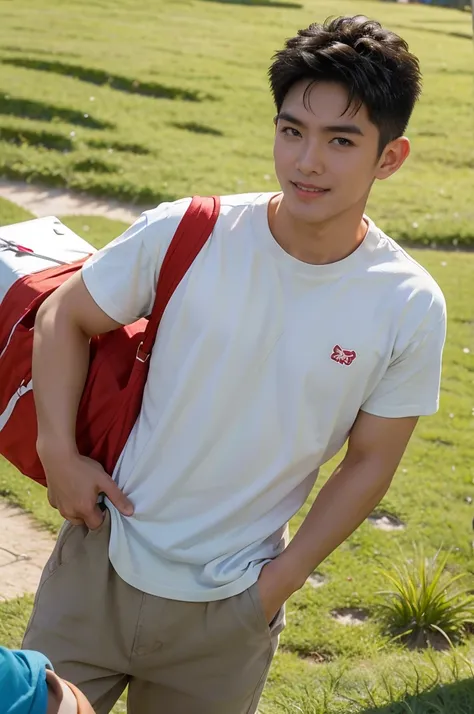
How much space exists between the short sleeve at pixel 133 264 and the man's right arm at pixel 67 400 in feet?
0.17

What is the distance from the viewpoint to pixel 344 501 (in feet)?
8.16

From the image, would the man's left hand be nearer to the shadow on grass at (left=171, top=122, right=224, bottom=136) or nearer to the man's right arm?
the man's right arm

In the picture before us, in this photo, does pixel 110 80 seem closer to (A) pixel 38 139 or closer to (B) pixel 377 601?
(A) pixel 38 139

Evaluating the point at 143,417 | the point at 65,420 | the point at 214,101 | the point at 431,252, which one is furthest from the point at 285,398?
the point at 214,101

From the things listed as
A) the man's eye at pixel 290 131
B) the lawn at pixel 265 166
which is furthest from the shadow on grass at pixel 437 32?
the man's eye at pixel 290 131

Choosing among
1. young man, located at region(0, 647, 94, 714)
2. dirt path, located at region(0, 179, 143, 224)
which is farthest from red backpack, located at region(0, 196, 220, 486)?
dirt path, located at region(0, 179, 143, 224)

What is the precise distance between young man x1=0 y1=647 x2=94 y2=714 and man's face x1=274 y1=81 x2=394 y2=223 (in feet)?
3.64

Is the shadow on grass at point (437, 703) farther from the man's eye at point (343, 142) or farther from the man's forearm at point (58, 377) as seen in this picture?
the man's eye at point (343, 142)

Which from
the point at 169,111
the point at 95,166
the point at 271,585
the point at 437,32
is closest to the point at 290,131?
the point at 271,585

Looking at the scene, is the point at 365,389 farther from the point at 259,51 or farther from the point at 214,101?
the point at 259,51

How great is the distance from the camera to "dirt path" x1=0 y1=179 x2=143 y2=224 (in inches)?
360

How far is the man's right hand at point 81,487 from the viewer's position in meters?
2.43

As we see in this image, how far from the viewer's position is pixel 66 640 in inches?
96.7

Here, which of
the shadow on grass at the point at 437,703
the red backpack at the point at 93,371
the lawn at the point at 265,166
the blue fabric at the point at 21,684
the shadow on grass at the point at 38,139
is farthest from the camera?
the shadow on grass at the point at 38,139
